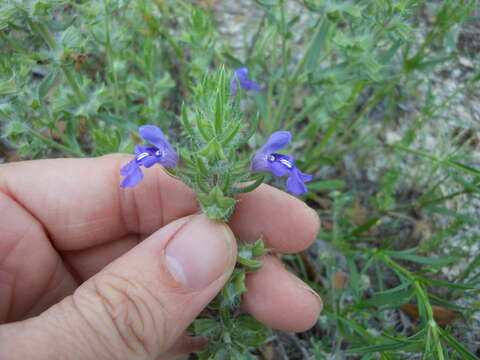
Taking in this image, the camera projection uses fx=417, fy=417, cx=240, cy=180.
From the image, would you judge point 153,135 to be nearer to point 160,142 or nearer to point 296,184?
point 160,142

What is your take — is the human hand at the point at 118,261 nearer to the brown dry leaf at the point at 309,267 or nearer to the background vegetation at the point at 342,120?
the background vegetation at the point at 342,120

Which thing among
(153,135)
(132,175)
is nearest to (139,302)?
(132,175)

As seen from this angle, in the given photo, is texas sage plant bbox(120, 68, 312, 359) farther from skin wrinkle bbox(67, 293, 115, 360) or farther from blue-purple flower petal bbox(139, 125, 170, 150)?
skin wrinkle bbox(67, 293, 115, 360)

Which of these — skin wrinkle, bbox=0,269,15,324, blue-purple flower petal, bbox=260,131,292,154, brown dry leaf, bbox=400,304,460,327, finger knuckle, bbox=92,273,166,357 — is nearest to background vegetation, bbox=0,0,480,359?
brown dry leaf, bbox=400,304,460,327

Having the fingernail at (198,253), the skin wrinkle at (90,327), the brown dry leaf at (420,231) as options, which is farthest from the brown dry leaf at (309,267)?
the skin wrinkle at (90,327)

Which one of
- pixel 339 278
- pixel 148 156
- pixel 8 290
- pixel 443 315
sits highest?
pixel 148 156
